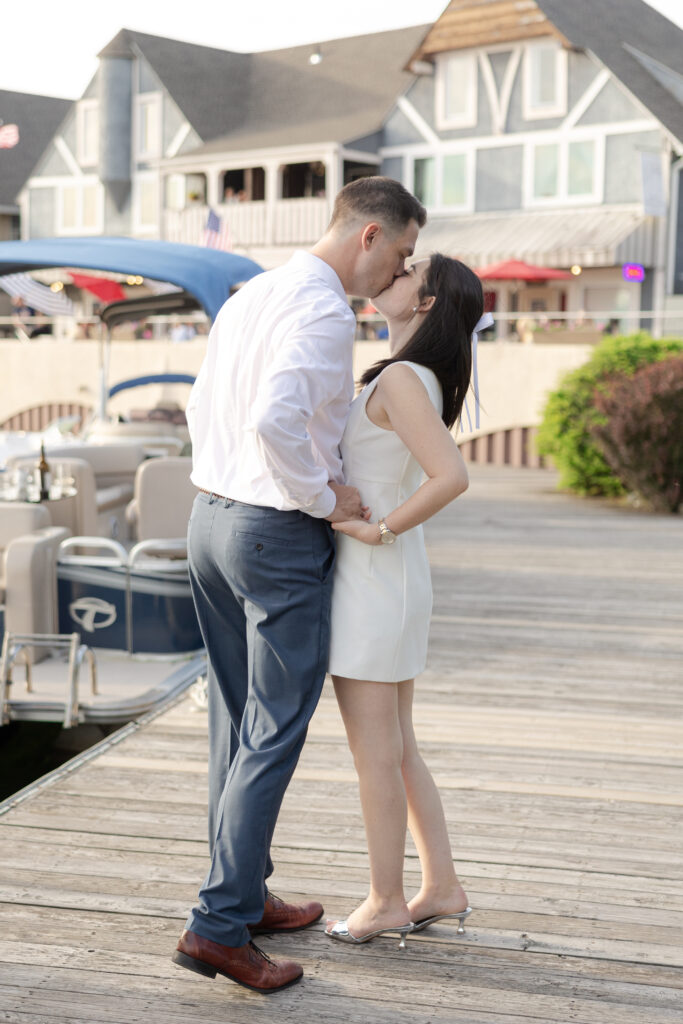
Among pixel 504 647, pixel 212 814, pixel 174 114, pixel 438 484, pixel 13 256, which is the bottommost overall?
pixel 504 647

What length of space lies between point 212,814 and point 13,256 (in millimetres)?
6943

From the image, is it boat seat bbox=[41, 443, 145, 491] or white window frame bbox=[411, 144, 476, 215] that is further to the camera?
white window frame bbox=[411, 144, 476, 215]

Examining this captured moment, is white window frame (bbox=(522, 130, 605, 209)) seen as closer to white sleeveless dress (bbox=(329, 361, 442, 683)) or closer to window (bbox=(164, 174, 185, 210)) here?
window (bbox=(164, 174, 185, 210))

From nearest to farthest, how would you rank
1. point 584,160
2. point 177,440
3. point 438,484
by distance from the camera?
point 438,484
point 177,440
point 584,160

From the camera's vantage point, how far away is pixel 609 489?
1478 cm

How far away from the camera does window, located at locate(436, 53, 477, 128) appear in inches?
1147

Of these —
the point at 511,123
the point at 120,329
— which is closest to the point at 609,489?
the point at 120,329

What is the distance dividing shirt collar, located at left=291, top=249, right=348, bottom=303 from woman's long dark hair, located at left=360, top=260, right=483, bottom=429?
221mm

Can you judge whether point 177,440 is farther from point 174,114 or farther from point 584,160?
point 174,114

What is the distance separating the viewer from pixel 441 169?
30.1 meters

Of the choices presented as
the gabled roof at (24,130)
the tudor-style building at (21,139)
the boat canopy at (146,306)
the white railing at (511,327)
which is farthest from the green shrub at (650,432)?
the gabled roof at (24,130)

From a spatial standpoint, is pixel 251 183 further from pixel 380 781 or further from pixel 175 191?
pixel 380 781

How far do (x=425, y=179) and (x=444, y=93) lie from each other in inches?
81.1

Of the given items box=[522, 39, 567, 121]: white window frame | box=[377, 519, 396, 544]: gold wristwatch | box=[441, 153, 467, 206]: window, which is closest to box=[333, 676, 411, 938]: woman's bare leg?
box=[377, 519, 396, 544]: gold wristwatch
